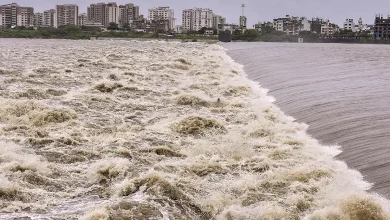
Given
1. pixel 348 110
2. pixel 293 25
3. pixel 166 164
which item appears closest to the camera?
pixel 166 164

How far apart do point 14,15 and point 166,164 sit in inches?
7992

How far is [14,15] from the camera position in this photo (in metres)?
193

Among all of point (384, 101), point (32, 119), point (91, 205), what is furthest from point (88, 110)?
point (384, 101)

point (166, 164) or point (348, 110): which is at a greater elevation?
point (348, 110)

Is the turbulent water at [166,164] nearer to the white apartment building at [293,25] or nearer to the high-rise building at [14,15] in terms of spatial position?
the white apartment building at [293,25]

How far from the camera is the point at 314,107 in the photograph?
14031 mm

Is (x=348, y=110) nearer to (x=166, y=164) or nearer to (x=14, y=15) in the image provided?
(x=166, y=164)

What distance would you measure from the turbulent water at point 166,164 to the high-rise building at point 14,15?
188339 millimetres

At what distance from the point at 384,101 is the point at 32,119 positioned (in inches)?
426

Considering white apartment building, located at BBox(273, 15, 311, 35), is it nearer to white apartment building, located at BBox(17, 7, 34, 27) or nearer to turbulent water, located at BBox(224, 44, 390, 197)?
white apartment building, located at BBox(17, 7, 34, 27)

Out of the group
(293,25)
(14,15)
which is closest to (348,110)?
(293,25)

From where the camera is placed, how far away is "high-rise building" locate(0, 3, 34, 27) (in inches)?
7362

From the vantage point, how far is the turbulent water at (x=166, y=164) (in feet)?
22.2

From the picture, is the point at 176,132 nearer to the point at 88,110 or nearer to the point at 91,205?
the point at 88,110
